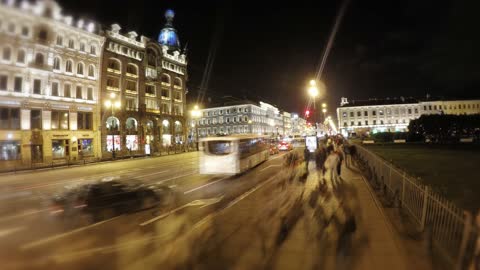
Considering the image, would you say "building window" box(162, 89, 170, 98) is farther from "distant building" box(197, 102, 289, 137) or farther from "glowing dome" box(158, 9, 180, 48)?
"distant building" box(197, 102, 289, 137)

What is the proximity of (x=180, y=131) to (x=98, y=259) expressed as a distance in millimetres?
60708

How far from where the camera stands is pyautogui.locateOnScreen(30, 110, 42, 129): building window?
3791 cm

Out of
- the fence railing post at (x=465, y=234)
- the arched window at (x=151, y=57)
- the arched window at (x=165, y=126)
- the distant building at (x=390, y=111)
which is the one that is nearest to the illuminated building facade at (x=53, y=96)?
the arched window at (x=151, y=57)

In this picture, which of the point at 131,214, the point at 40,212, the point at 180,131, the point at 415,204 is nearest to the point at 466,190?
the point at 415,204

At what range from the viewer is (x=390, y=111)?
118062 mm

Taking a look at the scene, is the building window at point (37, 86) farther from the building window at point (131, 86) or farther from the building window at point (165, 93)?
the building window at point (165, 93)

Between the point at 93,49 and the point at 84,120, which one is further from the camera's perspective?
the point at 93,49

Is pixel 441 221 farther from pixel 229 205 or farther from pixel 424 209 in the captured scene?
pixel 229 205

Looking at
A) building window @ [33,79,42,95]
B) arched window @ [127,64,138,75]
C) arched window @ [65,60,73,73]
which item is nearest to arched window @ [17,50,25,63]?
building window @ [33,79,42,95]

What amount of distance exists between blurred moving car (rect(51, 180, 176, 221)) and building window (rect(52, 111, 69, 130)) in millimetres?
35651

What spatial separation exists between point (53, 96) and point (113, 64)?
12656 mm

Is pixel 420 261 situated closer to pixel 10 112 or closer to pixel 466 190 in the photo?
pixel 466 190

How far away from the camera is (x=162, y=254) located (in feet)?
21.2

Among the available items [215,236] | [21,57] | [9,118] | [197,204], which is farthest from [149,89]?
[215,236]
